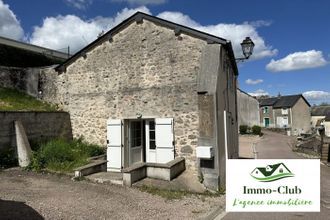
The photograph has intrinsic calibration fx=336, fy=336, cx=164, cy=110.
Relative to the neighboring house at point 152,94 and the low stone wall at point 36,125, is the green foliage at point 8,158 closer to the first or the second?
the low stone wall at point 36,125

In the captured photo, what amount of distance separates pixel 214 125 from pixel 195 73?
1.99 meters

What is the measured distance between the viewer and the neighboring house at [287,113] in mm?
53519

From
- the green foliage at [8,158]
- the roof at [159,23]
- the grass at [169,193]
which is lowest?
the grass at [169,193]

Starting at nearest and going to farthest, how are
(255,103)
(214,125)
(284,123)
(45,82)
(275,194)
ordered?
(275,194) → (214,125) → (45,82) → (255,103) → (284,123)

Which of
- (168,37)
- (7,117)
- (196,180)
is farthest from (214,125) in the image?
(7,117)

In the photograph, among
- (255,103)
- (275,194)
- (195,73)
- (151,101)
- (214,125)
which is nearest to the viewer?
(275,194)

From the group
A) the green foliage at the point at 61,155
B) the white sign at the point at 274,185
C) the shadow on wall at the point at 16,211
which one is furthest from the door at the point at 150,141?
the white sign at the point at 274,185

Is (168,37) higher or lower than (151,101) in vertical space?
higher

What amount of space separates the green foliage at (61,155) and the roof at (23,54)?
632cm

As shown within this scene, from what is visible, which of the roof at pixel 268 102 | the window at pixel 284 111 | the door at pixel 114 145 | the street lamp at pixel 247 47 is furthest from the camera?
the roof at pixel 268 102

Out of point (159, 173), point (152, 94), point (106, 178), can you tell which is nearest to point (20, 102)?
point (152, 94)

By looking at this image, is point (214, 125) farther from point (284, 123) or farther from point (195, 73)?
point (284, 123)

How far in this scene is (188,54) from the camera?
1141 centimetres

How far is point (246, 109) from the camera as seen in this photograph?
4528cm
